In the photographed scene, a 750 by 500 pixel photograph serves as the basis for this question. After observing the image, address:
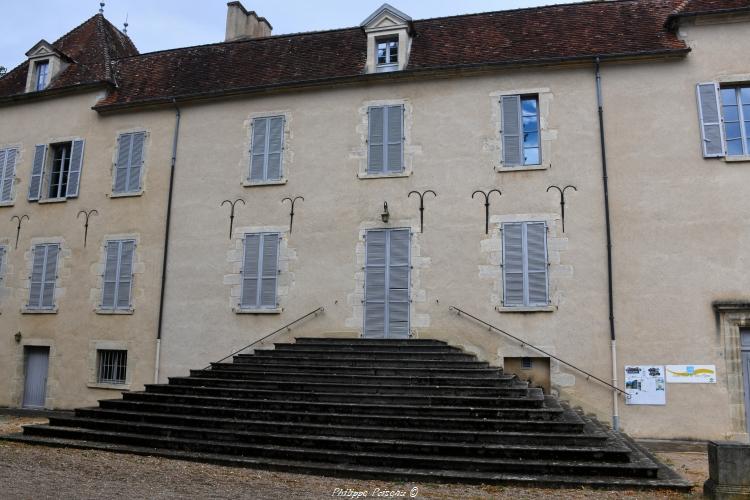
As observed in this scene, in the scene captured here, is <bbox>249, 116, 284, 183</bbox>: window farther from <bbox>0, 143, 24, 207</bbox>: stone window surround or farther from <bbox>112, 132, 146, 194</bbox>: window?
<bbox>0, 143, 24, 207</bbox>: stone window surround

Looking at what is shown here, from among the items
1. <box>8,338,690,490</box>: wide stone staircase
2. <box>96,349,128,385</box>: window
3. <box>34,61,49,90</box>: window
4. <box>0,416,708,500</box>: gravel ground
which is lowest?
<box>0,416,708,500</box>: gravel ground

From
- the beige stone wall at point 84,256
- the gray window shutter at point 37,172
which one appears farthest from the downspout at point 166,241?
the gray window shutter at point 37,172

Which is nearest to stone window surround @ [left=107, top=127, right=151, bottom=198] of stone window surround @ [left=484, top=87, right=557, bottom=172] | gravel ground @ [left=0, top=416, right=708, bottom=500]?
gravel ground @ [left=0, top=416, right=708, bottom=500]

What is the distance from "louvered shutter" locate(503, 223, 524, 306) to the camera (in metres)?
11.5

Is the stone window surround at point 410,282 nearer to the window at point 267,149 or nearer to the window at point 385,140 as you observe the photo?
the window at point 385,140

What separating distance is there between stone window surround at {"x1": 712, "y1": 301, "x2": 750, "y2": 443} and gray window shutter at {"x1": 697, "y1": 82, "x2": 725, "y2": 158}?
2.71 m

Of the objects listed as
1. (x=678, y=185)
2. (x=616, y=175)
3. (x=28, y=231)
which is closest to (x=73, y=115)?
(x=28, y=231)

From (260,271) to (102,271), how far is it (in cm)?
385

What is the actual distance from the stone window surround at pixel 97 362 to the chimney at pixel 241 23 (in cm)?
812

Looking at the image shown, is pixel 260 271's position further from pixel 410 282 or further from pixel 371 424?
pixel 371 424

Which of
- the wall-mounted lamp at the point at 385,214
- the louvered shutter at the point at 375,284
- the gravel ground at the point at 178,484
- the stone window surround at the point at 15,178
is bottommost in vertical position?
the gravel ground at the point at 178,484

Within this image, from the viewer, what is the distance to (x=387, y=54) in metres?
13.4

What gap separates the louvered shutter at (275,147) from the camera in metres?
13.3

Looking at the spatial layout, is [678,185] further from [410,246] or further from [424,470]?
[424,470]
